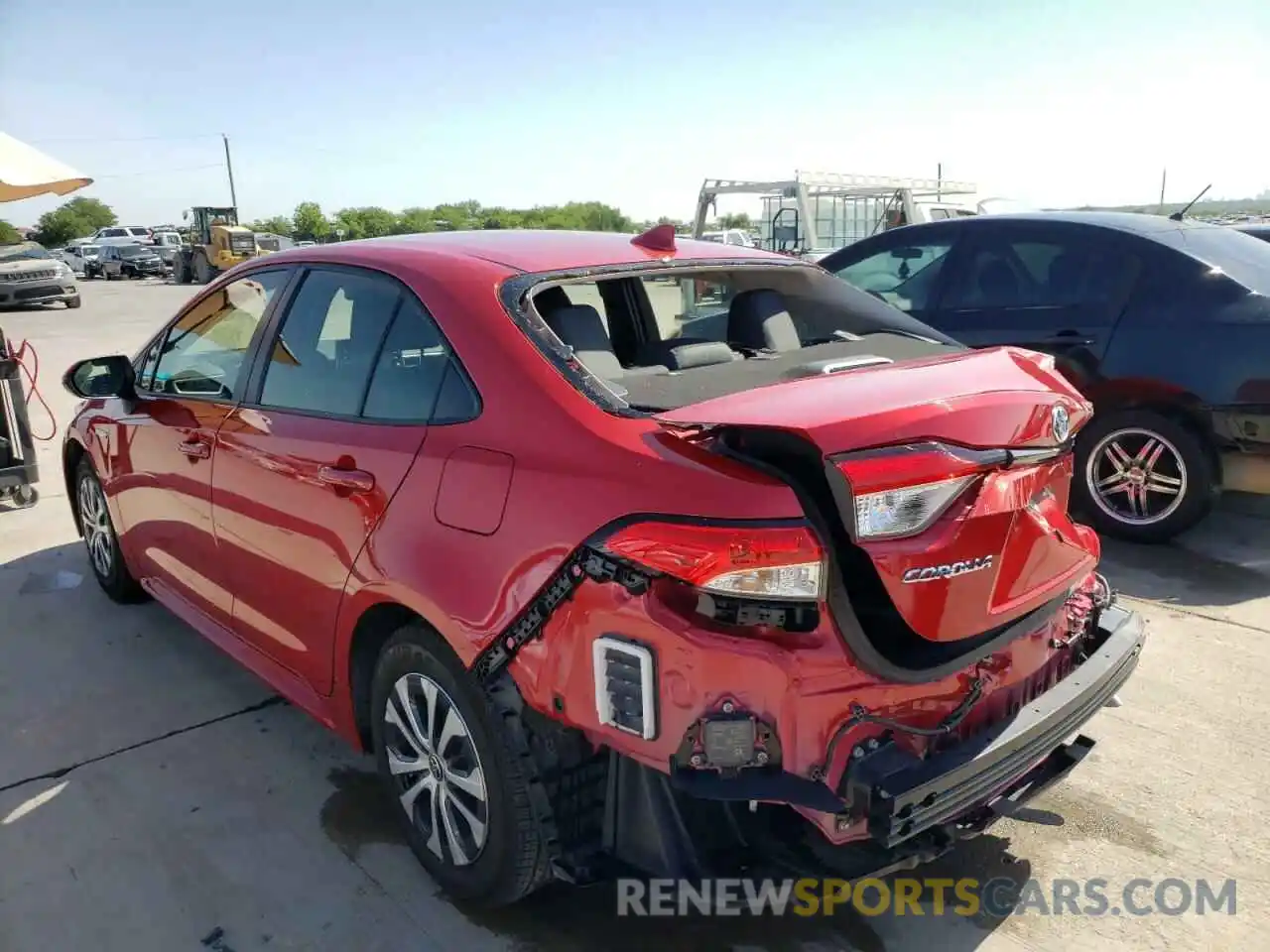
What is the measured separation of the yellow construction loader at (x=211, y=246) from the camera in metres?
32.7

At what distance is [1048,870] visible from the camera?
2.65 m

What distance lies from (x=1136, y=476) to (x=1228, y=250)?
1373 mm

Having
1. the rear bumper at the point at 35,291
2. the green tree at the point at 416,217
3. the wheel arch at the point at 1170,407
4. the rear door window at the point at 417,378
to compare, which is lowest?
the wheel arch at the point at 1170,407

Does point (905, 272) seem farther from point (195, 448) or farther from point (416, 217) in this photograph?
point (416, 217)

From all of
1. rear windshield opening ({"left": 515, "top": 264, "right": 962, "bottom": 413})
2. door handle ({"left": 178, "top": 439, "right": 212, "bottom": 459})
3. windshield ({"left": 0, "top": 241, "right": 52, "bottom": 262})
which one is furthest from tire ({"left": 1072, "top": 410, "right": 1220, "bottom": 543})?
windshield ({"left": 0, "top": 241, "right": 52, "bottom": 262})

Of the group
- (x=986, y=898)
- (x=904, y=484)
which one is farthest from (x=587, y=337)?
(x=986, y=898)

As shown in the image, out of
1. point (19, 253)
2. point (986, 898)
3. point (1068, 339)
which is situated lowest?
point (986, 898)

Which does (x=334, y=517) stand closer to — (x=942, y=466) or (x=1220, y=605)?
(x=942, y=466)

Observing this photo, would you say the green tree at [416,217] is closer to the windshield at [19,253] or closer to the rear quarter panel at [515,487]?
the windshield at [19,253]

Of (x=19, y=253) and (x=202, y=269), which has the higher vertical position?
(x=19, y=253)

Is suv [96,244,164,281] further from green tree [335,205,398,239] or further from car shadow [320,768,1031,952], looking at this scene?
car shadow [320,768,1031,952]

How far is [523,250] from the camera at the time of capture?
280 centimetres

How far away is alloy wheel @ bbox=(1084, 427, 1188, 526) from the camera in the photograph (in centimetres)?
504

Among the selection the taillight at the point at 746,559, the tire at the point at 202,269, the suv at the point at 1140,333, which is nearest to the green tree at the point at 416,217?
the tire at the point at 202,269
